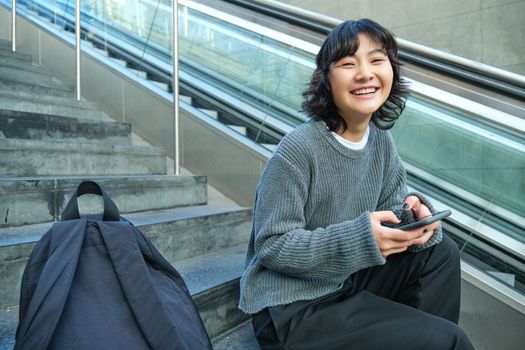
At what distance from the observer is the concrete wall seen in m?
3.89

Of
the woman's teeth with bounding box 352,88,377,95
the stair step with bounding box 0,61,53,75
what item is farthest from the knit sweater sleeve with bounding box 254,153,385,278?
the stair step with bounding box 0,61,53,75

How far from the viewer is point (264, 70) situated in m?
3.09

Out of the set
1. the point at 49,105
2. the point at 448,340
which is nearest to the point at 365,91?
the point at 448,340

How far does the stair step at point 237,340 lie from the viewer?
1.32m

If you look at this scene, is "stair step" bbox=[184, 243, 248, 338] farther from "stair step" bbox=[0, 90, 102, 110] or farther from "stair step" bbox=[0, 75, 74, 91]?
"stair step" bbox=[0, 75, 74, 91]

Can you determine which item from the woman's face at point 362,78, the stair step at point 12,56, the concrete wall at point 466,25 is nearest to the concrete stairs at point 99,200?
the stair step at point 12,56

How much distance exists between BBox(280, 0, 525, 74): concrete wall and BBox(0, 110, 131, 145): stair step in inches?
130

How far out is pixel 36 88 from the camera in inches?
115

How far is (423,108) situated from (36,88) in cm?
264

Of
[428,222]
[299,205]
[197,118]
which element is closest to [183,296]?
[299,205]

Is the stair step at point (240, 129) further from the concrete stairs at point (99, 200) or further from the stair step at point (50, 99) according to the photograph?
the stair step at point (50, 99)

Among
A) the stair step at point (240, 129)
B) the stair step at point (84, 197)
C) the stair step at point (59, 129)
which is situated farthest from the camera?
the stair step at point (240, 129)

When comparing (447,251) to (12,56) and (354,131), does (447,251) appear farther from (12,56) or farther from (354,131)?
(12,56)

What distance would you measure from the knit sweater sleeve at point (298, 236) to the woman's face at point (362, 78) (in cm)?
25
